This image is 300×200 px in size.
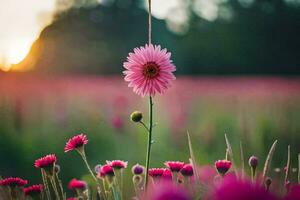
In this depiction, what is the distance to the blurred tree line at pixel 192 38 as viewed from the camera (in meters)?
3.39

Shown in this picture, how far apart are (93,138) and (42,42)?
1175 millimetres

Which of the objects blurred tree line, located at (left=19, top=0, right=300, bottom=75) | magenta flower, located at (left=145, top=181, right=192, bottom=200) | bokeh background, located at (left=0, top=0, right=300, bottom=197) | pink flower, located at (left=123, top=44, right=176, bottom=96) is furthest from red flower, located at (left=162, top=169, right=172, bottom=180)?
blurred tree line, located at (left=19, top=0, right=300, bottom=75)

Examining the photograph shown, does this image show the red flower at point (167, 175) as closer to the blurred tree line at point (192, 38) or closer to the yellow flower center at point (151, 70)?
the yellow flower center at point (151, 70)

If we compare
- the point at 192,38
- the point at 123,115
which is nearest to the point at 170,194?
the point at 123,115

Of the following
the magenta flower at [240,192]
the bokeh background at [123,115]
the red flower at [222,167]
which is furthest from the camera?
the bokeh background at [123,115]

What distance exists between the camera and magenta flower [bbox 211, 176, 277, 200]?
0.92ft

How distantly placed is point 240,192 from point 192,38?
3.48 m

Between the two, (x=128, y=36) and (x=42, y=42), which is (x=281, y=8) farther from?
(x=42, y=42)

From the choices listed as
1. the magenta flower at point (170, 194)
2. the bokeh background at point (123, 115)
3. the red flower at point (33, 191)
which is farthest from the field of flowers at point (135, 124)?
the magenta flower at point (170, 194)

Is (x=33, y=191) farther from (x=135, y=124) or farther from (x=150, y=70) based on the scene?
(x=135, y=124)

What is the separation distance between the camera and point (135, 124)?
215cm

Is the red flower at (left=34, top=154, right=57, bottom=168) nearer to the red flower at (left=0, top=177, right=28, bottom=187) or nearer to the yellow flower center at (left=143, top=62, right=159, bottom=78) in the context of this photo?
the red flower at (left=0, top=177, right=28, bottom=187)

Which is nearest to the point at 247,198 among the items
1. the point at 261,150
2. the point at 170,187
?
the point at 170,187

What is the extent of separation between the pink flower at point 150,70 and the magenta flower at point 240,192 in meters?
0.46
